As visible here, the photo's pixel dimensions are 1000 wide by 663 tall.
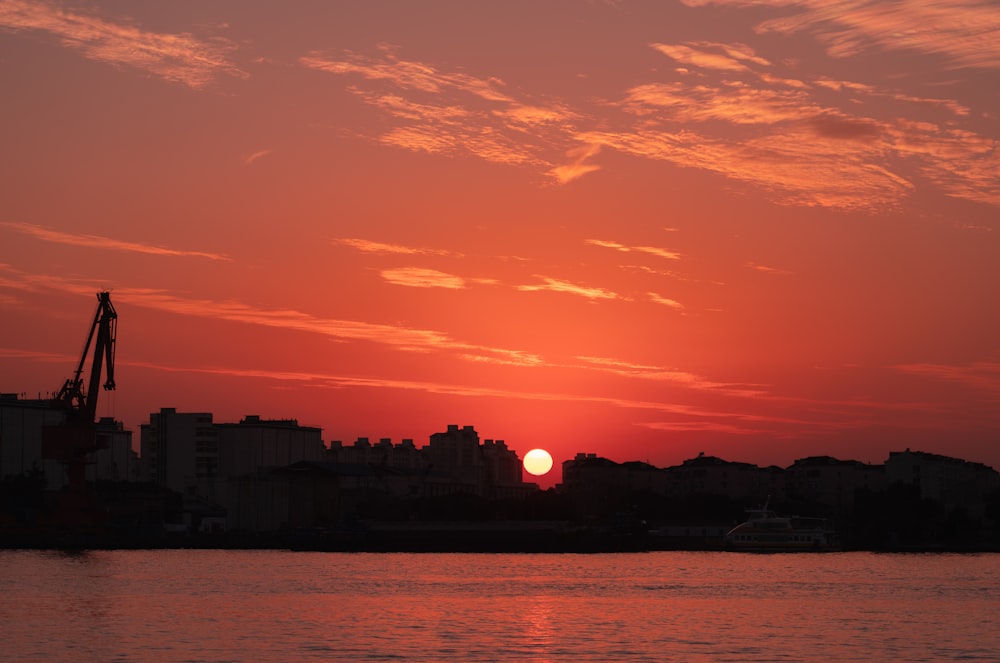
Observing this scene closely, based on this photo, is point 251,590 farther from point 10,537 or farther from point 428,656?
point 10,537

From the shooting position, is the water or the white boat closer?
the water

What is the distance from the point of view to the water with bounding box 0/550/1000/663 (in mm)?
54219

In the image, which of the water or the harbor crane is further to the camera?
the harbor crane

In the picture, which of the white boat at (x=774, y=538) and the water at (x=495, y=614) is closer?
the water at (x=495, y=614)

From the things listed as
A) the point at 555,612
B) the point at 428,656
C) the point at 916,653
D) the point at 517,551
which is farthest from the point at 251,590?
the point at 517,551

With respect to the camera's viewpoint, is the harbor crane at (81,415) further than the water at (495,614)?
Yes

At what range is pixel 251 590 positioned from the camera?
8962 cm

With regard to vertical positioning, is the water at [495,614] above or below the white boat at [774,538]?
below

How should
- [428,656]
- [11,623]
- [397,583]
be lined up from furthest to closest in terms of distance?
[397,583] < [11,623] < [428,656]

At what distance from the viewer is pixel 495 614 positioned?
71312 mm

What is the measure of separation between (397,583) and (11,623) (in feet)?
125

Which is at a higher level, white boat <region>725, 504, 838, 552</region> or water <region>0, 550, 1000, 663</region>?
white boat <region>725, 504, 838, 552</region>

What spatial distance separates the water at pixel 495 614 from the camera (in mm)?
54219

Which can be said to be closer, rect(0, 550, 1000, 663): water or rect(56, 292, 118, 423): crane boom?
rect(0, 550, 1000, 663): water
